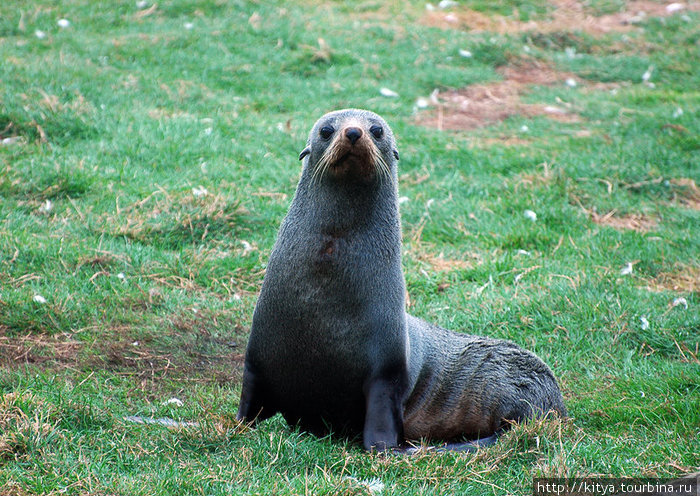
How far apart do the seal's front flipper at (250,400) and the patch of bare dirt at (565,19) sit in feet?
28.4

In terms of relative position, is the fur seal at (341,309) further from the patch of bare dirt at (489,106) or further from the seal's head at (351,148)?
the patch of bare dirt at (489,106)

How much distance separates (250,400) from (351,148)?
4.11 feet

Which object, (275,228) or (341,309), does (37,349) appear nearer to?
(341,309)

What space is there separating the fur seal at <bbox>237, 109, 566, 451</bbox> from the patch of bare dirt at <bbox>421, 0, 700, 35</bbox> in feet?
26.9

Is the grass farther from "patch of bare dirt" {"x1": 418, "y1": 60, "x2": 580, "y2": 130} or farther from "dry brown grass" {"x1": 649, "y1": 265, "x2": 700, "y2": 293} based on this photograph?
"patch of bare dirt" {"x1": 418, "y1": 60, "x2": 580, "y2": 130}

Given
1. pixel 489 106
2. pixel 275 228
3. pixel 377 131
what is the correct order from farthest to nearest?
pixel 489 106 < pixel 275 228 < pixel 377 131

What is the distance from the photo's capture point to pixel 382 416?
379 cm

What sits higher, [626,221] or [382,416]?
[382,416]

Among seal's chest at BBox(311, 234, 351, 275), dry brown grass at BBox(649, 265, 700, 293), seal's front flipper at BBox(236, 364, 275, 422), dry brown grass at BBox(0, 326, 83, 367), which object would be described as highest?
seal's chest at BBox(311, 234, 351, 275)

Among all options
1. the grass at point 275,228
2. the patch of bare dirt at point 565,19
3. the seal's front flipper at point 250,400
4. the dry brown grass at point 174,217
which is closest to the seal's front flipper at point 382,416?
the grass at point 275,228

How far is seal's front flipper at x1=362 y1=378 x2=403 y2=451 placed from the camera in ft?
12.3

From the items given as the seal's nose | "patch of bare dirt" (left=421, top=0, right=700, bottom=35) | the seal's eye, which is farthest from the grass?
the seal's eye

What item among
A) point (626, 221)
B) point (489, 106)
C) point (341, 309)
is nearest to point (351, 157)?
point (341, 309)

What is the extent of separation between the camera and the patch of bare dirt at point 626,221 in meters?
7.23
